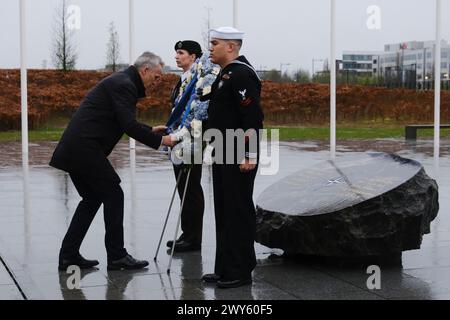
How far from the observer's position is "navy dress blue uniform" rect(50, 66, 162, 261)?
20.1ft

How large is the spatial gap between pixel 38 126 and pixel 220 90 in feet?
81.5

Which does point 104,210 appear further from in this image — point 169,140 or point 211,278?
point 211,278

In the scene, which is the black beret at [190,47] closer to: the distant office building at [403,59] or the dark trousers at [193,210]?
the dark trousers at [193,210]

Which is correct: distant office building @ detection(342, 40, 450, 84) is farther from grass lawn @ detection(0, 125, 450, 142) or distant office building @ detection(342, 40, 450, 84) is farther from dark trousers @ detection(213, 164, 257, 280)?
dark trousers @ detection(213, 164, 257, 280)

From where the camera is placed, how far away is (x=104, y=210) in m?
6.27

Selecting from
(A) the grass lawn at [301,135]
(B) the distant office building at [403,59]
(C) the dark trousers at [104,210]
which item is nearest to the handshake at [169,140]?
(C) the dark trousers at [104,210]

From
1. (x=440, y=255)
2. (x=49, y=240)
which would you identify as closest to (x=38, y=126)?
(x=49, y=240)

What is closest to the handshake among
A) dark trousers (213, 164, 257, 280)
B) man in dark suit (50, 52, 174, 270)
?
man in dark suit (50, 52, 174, 270)

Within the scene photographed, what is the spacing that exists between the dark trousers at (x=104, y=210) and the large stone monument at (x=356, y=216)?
1.21 m

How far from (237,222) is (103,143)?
1.37 metres

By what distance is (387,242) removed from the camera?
607 cm

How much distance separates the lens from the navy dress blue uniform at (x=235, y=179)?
5602mm

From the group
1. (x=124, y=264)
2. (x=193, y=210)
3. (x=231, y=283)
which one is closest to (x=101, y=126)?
(x=124, y=264)

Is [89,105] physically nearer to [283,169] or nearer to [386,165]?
[386,165]
